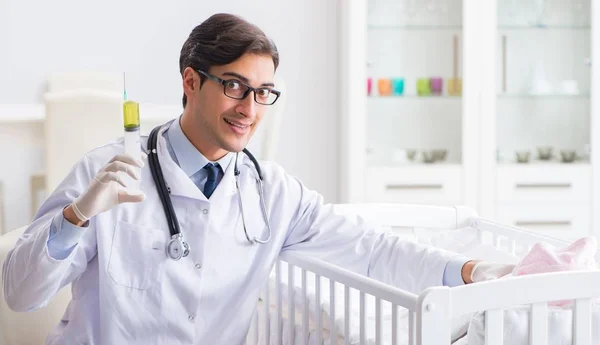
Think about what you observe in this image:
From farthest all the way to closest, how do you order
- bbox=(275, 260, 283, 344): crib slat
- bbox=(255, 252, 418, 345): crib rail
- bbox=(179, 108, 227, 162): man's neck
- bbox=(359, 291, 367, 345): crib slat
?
bbox=(275, 260, 283, 344): crib slat < bbox=(179, 108, 227, 162): man's neck < bbox=(359, 291, 367, 345): crib slat < bbox=(255, 252, 418, 345): crib rail

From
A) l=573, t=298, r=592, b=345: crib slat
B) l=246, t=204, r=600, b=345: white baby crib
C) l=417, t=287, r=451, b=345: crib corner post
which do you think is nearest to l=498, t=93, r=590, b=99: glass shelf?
l=246, t=204, r=600, b=345: white baby crib

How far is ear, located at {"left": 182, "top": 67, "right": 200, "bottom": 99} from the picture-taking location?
5.78ft

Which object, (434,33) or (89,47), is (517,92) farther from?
(89,47)

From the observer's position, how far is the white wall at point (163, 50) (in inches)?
170

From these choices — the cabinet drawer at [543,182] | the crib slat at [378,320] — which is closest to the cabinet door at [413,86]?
the cabinet drawer at [543,182]

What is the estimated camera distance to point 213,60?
5.65ft

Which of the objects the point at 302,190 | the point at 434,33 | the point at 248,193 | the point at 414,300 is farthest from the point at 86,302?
the point at 434,33

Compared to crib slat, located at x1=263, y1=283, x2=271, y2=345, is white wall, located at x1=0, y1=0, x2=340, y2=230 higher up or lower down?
higher up

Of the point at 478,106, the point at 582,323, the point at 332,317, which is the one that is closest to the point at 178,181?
the point at 332,317

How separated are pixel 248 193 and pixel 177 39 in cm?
267

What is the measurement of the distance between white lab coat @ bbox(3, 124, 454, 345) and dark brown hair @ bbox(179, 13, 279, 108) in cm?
19

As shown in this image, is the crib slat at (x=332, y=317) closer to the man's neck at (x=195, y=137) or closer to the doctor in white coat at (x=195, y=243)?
the doctor in white coat at (x=195, y=243)

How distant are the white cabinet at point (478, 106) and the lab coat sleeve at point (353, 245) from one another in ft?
6.88

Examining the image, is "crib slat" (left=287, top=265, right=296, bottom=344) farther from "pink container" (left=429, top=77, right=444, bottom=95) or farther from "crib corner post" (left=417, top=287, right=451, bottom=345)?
"pink container" (left=429, top=77, right=444, bottom=95)
